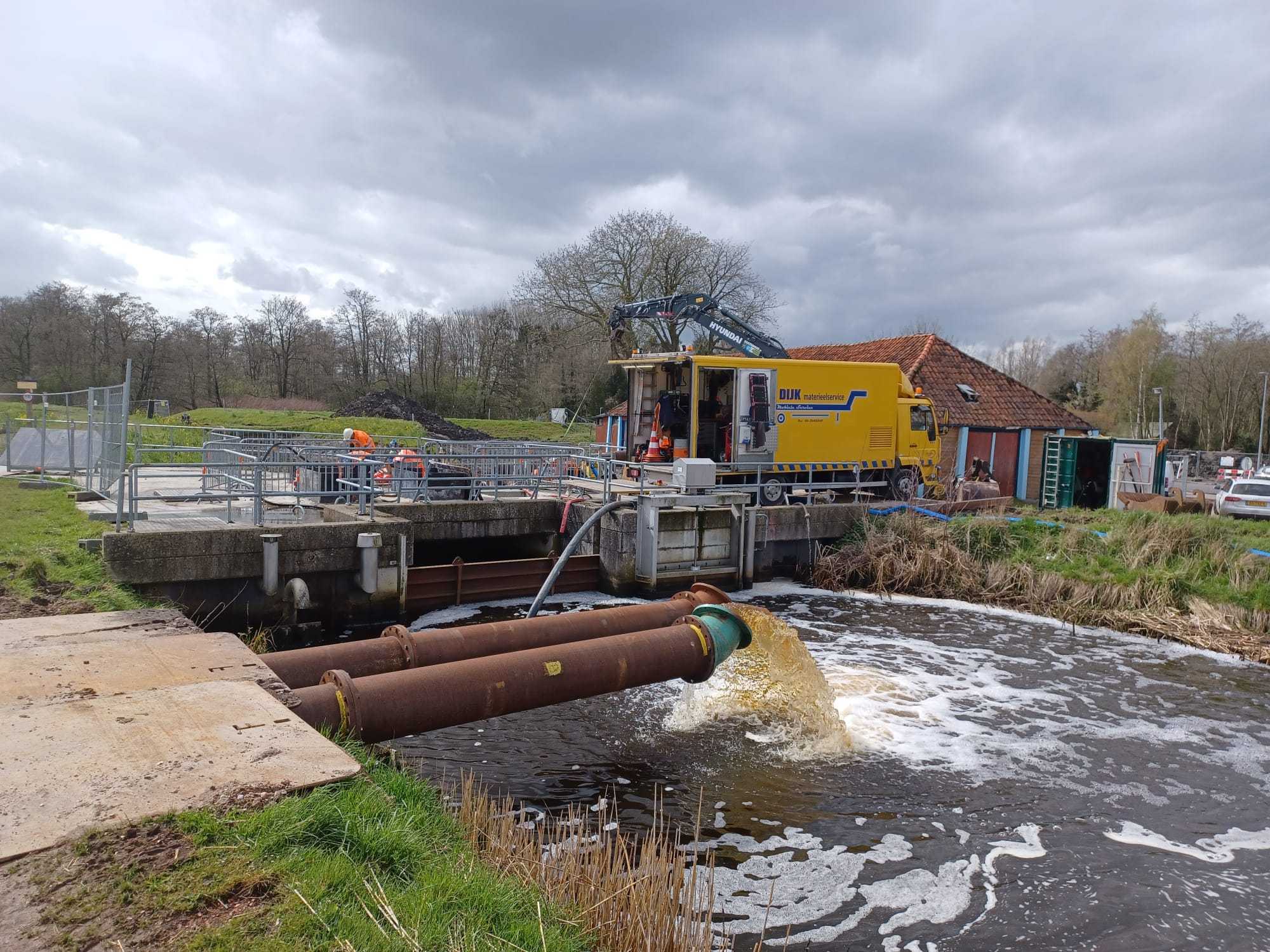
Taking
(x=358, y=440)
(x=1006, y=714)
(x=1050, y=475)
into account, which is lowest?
(x=1006, y=714)

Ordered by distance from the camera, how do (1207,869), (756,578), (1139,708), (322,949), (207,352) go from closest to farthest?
(322,949), (1207,869), (1139,708), (756,578), (207,352)

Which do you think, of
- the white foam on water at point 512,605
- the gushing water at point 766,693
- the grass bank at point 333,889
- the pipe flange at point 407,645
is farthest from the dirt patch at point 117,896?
the white foam on water at point 512,605

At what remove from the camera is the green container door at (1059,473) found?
852 inches

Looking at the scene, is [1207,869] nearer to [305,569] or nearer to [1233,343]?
[305,569]

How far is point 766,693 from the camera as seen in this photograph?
9.17m

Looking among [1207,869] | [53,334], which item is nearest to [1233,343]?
[1207,869]

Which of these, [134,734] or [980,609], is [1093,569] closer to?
[980,609]

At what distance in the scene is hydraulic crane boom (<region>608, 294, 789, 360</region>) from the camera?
794 inches

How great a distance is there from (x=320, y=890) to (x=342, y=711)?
2.07 metres

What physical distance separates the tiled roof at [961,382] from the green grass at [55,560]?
1967 cm

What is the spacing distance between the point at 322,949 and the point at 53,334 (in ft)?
161

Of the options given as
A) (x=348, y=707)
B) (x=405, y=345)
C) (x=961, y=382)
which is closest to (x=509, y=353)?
(x=405, y=345)

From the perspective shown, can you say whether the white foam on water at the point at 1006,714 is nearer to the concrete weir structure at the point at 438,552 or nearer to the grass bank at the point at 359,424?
the concrete weir structure at the point at 438,552

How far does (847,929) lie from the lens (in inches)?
212
